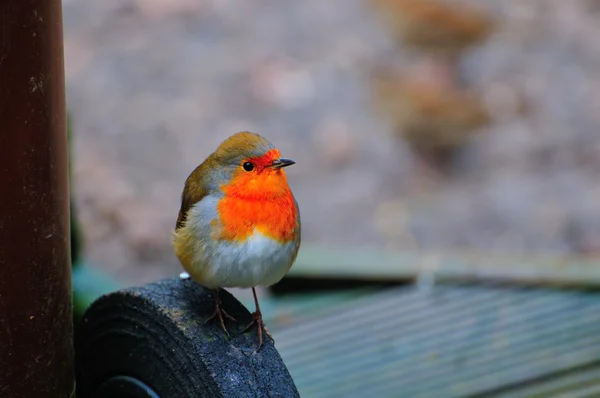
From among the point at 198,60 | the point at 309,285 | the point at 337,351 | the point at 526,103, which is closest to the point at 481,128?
the point at 526,103

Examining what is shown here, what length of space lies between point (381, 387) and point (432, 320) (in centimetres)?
62

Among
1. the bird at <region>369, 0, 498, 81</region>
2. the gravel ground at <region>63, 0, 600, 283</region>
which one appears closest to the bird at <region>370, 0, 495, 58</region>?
the bird at <region>369, 0, 498, 81</region>

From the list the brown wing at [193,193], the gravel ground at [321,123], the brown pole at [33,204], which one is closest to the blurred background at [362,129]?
the gravel ground at [321,123]

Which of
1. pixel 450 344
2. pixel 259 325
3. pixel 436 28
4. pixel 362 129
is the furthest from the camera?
pixel 436 28

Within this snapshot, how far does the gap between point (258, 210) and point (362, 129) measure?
4381mm

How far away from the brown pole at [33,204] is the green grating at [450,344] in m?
1.28

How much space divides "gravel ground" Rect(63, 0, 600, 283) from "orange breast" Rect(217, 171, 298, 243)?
2.68m

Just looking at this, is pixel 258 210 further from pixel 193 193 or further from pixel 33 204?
pixel 33 204

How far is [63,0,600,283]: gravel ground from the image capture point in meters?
5.75

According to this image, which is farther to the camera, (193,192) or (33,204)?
(193,192)

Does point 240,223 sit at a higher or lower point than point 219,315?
higher

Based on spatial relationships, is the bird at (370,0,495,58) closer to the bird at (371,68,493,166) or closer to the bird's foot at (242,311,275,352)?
the bird at (371,68,493,166)

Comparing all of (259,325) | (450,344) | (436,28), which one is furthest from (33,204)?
(436,28)

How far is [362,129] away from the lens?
6727 millimetres
